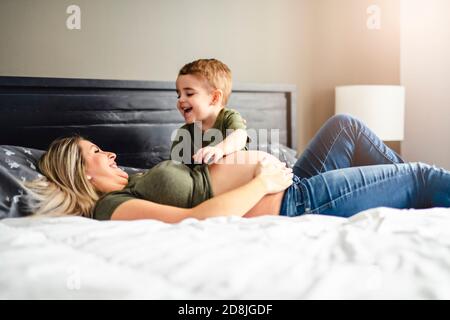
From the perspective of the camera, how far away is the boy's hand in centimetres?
122

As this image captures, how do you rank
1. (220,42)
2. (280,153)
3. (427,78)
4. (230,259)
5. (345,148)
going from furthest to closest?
(427,78) < (220,42) < (280,153) < (345,148) < (230,259)

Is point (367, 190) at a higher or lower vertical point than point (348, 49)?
lower

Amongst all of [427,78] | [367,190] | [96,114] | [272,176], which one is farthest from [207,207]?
[427,78]

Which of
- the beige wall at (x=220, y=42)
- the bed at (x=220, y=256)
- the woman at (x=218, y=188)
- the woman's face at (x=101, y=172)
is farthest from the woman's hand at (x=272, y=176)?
the beige wall at (x=220, y=42)

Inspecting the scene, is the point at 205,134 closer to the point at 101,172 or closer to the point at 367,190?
the point at 101,172

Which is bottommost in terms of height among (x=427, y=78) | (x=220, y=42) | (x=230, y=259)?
(x=230, y=259)

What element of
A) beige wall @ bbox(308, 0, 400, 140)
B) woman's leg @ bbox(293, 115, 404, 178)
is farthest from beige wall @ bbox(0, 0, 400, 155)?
woman's leg @ bbox(293, 115, 404, 178)

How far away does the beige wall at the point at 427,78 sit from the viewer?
2.57 metres

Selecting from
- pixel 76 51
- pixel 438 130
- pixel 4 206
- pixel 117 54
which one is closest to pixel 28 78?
pixel 76 51

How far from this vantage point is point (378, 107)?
2.40 meters

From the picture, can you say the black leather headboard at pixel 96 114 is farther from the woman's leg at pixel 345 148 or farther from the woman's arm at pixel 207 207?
the woman's arm at pixel 207 207

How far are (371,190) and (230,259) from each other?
696mm

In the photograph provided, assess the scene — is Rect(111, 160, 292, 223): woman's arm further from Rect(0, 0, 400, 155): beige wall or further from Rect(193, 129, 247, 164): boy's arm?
Rect(0, 0, 400, 155): beige wall

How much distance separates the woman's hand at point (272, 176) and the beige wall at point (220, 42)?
3.35 feet
